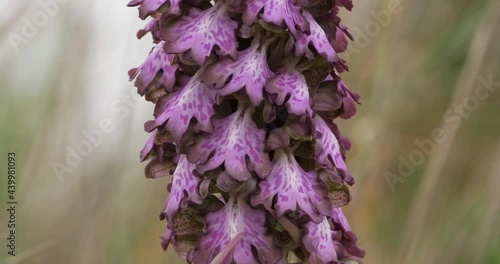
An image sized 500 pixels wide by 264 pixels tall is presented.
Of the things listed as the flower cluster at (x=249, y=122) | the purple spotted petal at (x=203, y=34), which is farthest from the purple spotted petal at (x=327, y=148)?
the purple spotted petal at (x=203, y=34)

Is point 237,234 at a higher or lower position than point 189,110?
lower

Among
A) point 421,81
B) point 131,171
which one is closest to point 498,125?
point 421,81

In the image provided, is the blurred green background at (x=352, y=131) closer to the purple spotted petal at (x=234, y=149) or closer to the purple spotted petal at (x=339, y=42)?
the purple spotted petal at (x=339, y=42)

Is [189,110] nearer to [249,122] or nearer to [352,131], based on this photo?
[249,122]

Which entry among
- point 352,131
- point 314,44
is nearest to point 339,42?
point 314,44

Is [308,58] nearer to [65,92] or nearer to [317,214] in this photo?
[317,214]

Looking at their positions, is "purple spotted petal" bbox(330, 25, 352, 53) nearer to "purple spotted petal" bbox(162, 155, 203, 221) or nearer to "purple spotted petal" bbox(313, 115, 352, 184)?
"purple spotted petal" bbox(313, 115, 352, 184)
